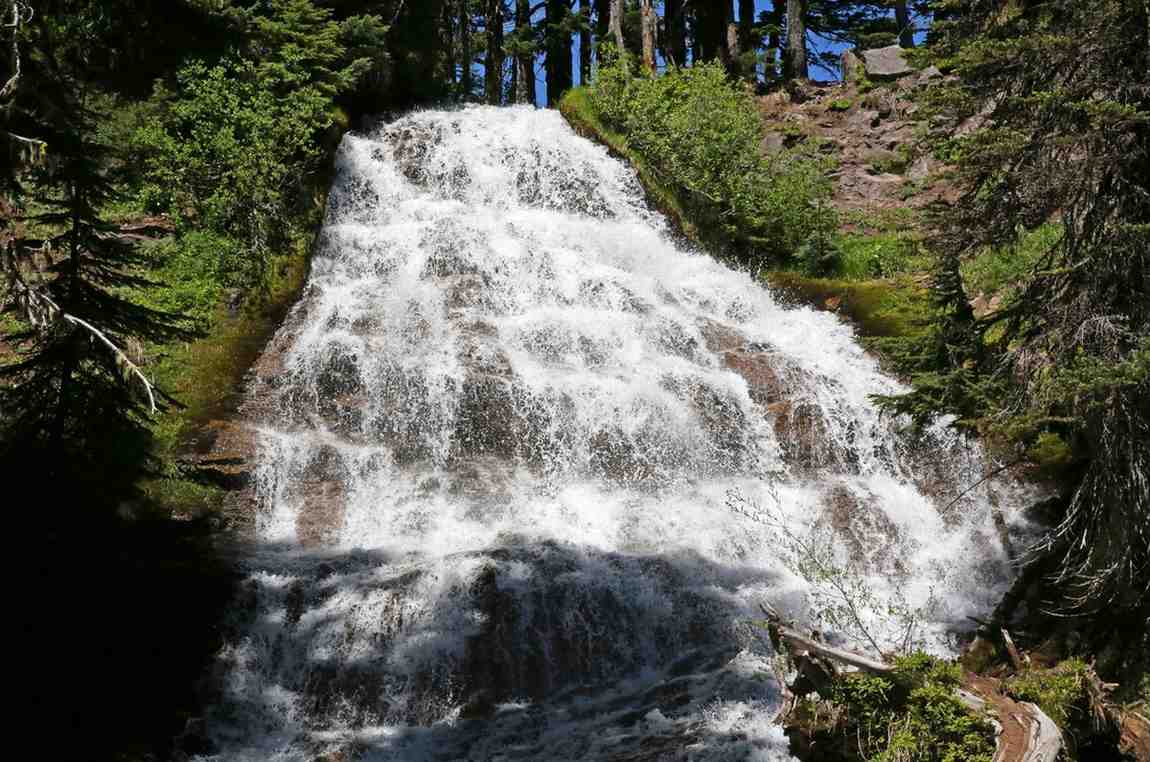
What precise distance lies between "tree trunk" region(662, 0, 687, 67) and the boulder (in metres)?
6.87

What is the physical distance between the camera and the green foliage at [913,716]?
6.22 metres

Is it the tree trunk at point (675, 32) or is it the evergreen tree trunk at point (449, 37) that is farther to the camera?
the tree trunk at point (675, 32)

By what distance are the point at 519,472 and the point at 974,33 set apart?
311 inches

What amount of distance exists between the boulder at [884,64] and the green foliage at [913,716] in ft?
79.4

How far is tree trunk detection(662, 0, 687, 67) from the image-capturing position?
34.1 metres

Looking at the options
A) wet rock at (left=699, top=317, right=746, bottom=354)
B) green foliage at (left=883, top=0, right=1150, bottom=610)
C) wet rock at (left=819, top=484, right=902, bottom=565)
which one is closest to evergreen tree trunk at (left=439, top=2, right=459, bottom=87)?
wet rock at (left=699, top=317, right=746, bottom=354)

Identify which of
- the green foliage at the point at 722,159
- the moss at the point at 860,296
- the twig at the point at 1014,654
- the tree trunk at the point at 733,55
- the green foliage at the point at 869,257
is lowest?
the twig at the point at 1014,654

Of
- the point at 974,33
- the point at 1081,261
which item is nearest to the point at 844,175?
the point at 974,33

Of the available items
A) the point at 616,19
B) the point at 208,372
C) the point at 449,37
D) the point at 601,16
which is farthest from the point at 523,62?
the point at 208,372

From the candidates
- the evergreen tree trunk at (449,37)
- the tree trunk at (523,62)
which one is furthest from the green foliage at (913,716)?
the tree trunk at (523,62)

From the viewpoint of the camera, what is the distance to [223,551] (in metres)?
11.8

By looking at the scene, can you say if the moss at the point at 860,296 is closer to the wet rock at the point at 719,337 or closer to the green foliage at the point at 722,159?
the green foliage at the point at 722,159

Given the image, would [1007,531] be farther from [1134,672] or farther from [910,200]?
[910,200]

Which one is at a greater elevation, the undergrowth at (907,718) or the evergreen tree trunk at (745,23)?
the evergreen tree trunk at (745,23)
